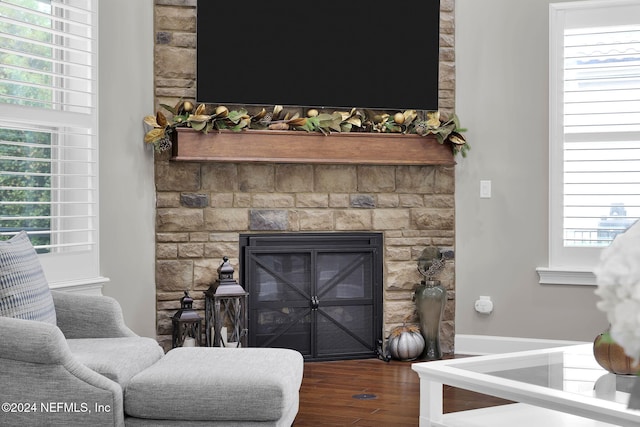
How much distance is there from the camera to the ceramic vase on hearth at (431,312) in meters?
5.04

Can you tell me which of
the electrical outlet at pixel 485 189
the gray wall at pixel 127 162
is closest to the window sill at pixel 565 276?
the electrical outlet at pixel 485 189

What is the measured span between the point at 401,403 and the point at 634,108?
A: 237 centimetres

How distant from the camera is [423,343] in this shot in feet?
16.6

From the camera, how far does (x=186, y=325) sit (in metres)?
4.68

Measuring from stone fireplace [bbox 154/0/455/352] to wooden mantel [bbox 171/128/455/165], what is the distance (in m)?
0.15

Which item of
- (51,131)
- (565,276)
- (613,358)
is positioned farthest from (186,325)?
A: (613,358)

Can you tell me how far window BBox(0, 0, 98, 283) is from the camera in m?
3.98

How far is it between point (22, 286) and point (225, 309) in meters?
1.83

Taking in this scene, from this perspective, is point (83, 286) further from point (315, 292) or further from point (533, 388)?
point (533, 388)

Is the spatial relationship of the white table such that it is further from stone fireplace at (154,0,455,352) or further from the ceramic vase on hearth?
stone fireplace at (154,0,455,352)

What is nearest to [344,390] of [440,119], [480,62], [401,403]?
[401,403]

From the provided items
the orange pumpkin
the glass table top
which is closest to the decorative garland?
the glass table top

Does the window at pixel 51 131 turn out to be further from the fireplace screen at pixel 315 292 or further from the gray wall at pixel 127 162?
the fireplace screen at pixel 315 292

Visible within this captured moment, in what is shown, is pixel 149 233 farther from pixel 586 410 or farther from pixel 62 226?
pixel 586 410
